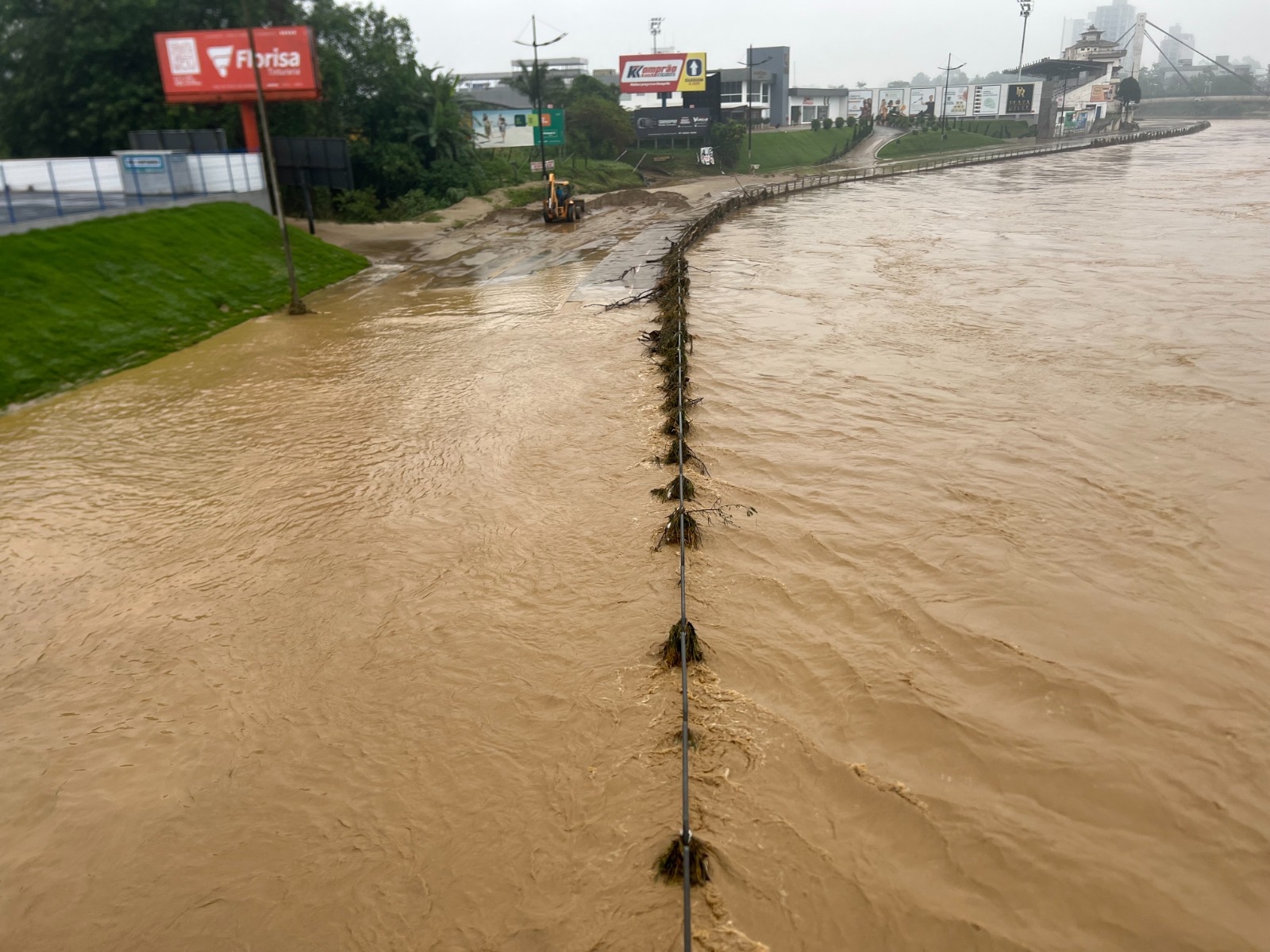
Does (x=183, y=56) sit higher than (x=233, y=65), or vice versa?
(x=183, y=56)

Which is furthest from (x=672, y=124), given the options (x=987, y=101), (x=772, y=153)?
(x=987, y=101)

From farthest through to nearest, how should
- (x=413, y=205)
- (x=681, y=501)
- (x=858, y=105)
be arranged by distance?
(x=858, y=105) → (x=413, y=205) → (x=681, y=501)

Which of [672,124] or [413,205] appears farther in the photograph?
[672,124]

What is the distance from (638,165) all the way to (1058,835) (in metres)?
65.4

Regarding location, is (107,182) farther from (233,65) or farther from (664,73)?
(664,73)

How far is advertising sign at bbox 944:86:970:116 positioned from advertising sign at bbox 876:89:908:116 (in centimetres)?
691

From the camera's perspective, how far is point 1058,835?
230 inches

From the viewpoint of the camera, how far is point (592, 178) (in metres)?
58.4

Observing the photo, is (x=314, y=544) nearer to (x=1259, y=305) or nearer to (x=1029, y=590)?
(x=1029, y=590)

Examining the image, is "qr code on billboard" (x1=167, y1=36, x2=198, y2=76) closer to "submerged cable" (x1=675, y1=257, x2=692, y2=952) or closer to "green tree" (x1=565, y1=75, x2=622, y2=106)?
"submerged cable" (x1=675, y1=257, x2=692, y2=952)

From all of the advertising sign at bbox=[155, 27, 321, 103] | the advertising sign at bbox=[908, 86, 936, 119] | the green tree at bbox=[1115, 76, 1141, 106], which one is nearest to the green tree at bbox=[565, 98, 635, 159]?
the advertising sign at bbox=[155, 27, 321, 103]

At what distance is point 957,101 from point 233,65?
97.1 meters

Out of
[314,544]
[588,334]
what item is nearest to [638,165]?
[588,334]

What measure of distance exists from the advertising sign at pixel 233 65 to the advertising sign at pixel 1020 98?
312 feet
